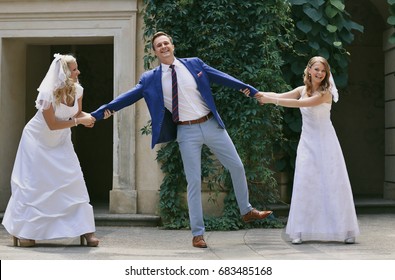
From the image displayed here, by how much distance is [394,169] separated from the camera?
Answer: 10445 mm

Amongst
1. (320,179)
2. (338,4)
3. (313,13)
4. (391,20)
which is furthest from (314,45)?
(320,179)

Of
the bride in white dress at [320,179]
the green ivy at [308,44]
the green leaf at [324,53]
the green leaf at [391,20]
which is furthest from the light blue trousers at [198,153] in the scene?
the green leaf at [391,20]

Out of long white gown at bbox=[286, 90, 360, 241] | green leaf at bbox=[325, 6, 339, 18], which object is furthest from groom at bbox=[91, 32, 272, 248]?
green leaf at bbox=[325, 6, 339, 18]

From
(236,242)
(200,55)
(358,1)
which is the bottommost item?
(236,242)

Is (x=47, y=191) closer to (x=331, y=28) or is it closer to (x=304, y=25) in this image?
(x=304, y=25)

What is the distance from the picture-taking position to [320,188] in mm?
6977

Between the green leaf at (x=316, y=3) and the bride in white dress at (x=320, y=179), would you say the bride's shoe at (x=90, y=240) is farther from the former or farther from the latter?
the green leaf at (x=316, y=3)

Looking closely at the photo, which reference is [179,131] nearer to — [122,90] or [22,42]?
[122,90]

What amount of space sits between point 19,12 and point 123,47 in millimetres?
1437

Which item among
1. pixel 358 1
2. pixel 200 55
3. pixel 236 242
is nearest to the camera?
pixel 236 242

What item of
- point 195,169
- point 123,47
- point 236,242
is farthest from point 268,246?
point 123,47

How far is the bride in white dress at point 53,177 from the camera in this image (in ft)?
21.5

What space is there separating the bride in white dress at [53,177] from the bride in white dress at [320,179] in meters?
1.95

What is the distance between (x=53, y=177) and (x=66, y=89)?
0.85 m
